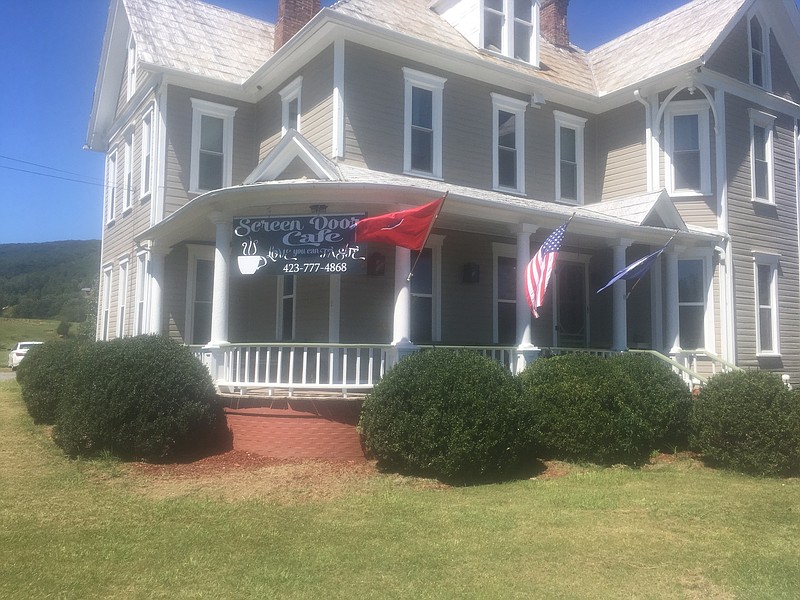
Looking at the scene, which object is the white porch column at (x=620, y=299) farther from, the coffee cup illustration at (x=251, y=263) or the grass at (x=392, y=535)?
the coffee cup illustration at (x=251, y=263)

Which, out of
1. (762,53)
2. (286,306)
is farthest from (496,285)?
(762,53)

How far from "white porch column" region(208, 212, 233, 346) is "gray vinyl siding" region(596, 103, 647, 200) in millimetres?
8847

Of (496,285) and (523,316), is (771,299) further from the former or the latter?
(523,316)

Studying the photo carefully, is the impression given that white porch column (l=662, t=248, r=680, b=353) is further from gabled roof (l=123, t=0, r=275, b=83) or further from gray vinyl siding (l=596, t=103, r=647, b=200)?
gabled roof (l=123, t=0, r=275, b=83)

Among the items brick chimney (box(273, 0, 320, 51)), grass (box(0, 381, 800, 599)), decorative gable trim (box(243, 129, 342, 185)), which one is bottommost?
grass (box(0, 381, 800, 599))

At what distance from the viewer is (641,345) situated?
1450 centimetres

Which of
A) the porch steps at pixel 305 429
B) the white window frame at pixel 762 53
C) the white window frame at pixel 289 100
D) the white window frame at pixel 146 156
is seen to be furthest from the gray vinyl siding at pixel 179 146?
the white window frame at pixel 762 53

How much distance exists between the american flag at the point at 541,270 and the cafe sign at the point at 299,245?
99.7 inches

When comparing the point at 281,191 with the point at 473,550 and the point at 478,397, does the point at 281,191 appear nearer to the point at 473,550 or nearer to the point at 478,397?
the point at 478,397

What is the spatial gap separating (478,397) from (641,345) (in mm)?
7340

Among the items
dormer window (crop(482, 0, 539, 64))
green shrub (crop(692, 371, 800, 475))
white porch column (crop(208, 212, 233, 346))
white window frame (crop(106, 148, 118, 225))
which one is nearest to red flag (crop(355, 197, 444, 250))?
white porch column (crop(208, 212, 233, 346))

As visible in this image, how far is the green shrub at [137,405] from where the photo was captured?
9.03 m

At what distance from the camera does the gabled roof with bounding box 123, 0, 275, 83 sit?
47.7 ft

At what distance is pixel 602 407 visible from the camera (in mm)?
9172
